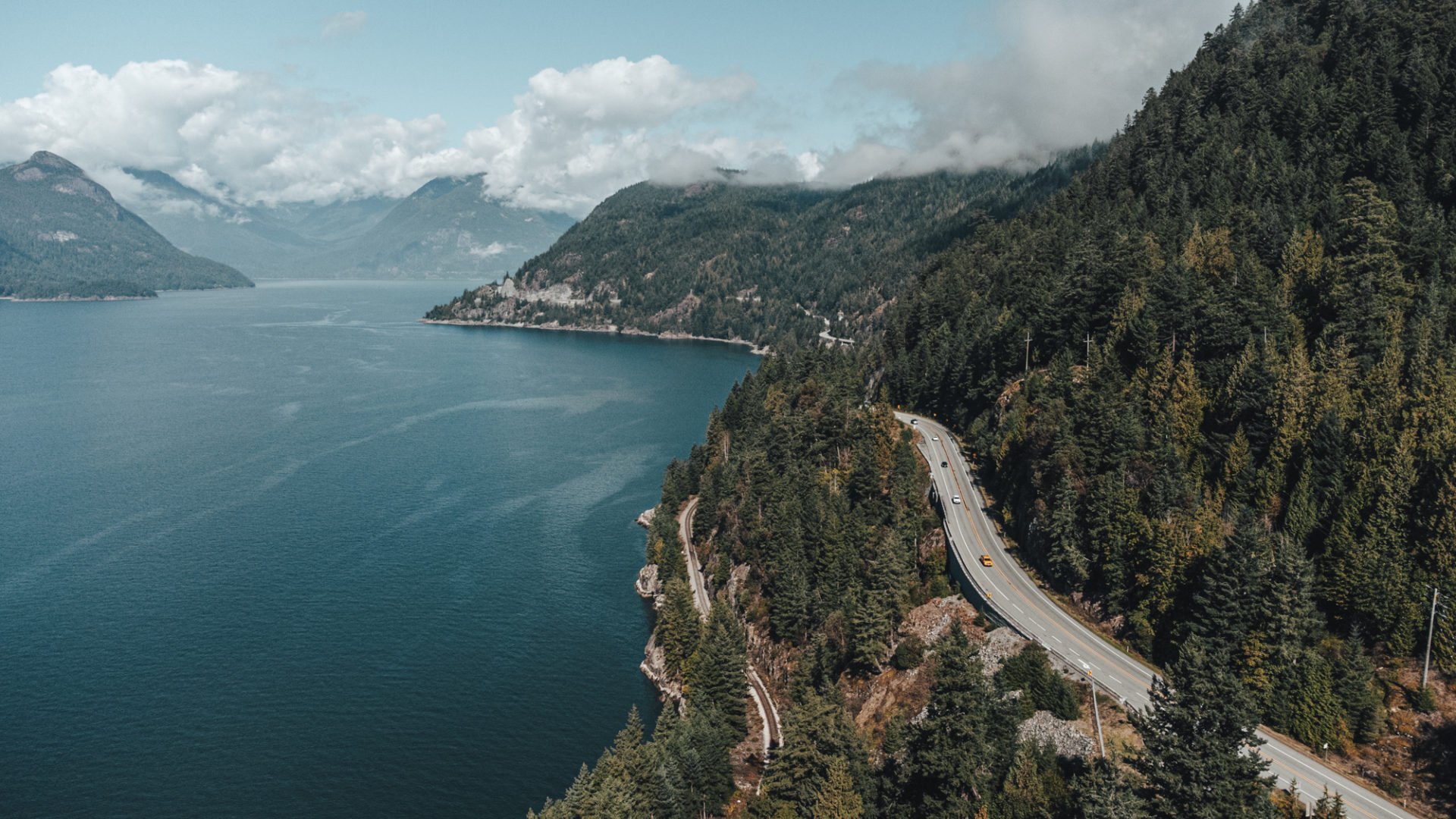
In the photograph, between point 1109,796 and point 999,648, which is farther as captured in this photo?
point 999,648

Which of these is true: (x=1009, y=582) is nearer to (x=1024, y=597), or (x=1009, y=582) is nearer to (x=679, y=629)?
(x=1024, y=597)

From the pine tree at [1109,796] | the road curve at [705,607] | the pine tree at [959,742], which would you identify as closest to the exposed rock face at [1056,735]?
the pine tree at [959,742]

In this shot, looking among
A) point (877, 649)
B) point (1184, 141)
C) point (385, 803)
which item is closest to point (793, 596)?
point (877, 649)

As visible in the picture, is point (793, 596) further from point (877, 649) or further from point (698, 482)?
point (698, 482)

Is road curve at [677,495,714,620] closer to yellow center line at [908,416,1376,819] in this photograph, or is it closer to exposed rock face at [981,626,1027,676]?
yellow center line at [908,416,1376,819]

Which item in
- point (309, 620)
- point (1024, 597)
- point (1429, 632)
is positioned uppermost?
point (1429, 632)

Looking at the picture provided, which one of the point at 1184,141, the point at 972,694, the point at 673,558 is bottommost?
the point at 673,558

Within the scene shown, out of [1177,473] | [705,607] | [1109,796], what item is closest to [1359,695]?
[1177,473]

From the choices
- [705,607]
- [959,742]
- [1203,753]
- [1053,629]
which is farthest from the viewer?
[705,607]
